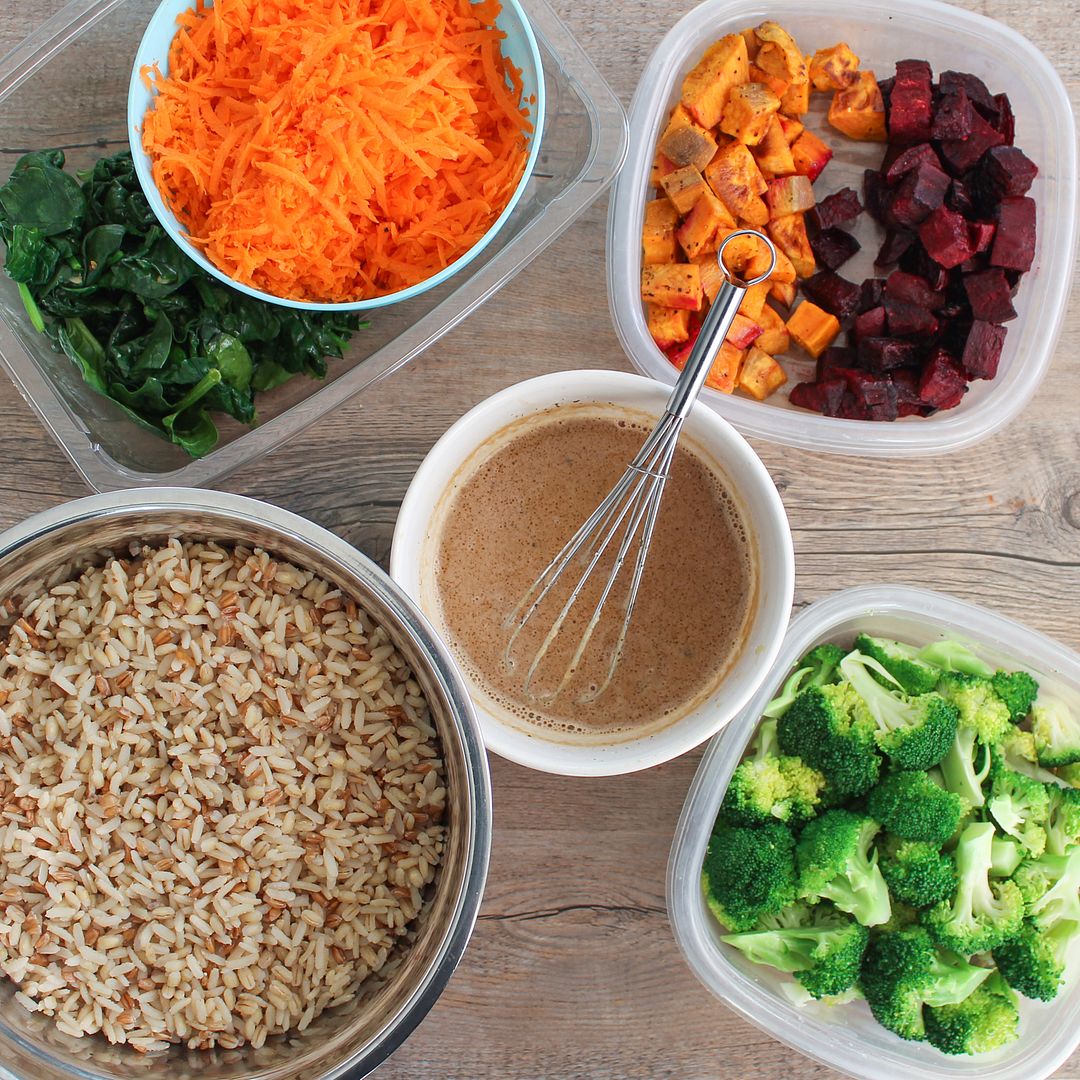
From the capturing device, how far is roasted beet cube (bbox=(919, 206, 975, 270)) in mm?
1452

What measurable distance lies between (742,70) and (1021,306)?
587mm

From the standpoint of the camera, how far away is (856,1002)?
152cm

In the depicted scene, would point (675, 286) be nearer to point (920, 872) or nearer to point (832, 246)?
point (832, 246)

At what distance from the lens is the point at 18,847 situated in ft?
4.11

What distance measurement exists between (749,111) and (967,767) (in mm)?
1037

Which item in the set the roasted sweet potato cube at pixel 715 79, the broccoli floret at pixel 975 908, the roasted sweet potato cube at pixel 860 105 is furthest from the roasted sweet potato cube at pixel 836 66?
the broccoli floret at pixel 975 908

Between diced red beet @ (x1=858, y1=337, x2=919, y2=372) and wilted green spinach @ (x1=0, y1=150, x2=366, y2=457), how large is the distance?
31.4 inches

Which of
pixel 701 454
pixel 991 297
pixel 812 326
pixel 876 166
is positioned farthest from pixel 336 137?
pixel 991 297

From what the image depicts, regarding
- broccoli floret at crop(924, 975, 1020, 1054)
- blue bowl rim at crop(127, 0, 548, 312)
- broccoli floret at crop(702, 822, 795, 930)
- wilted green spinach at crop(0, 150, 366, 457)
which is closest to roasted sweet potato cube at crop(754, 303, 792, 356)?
blue bowl rim at crop(127, 0, 548, 312)

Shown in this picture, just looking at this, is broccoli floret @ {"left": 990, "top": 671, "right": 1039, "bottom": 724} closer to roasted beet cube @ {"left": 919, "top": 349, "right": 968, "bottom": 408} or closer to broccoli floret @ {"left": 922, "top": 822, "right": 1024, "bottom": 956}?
broccoli floret @ {"left": 922, "top": 822, "right": 1024, "bottom": 956}

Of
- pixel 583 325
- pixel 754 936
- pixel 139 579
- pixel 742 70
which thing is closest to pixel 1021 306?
pixel 742 70

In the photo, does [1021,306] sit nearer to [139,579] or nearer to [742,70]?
[742,70]

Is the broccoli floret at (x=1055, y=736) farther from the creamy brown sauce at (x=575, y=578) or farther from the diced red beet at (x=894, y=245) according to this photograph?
the diced red beet at (x=894, y=245)

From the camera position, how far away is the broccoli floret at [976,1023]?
1416 mm
